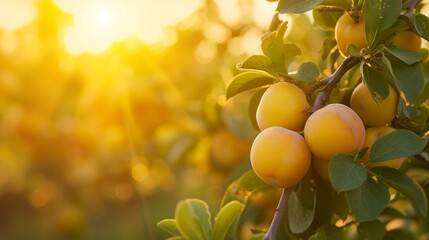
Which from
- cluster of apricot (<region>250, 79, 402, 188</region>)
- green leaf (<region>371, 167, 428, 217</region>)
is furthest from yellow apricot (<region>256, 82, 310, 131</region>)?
green leaf (<region>371, 167, 428, 217</region>)

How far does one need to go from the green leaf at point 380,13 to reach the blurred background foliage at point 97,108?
0.99 meters

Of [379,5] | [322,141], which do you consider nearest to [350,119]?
[322,141]

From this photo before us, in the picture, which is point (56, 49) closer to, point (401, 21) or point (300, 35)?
point (300, 35)

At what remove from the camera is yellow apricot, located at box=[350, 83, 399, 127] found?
0.74 meters

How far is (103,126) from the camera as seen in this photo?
263 centimetres

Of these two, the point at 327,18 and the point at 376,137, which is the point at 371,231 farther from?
the point at 327,18

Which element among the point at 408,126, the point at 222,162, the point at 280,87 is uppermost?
the point at 280,87

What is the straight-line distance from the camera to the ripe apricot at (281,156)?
0.68 meters

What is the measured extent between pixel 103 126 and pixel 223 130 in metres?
1.10

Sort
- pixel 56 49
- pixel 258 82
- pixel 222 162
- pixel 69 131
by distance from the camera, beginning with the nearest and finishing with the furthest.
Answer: pixel 258 82 < pixel 222 162 < pixel 69 131 < pixel 56 49

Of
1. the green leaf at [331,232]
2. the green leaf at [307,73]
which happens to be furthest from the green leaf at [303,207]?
the green leaf at [307,73]

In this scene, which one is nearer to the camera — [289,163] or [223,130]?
[289,163]

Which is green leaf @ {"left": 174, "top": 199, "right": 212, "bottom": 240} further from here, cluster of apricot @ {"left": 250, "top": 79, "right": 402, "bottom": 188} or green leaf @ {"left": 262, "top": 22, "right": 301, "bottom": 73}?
green leaf @ {"left": 262, "top": 22, "right": 301, "bottom": 73}

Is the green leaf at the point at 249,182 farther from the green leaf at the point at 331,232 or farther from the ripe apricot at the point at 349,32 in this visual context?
the ripe apricot at the point at 349,32
